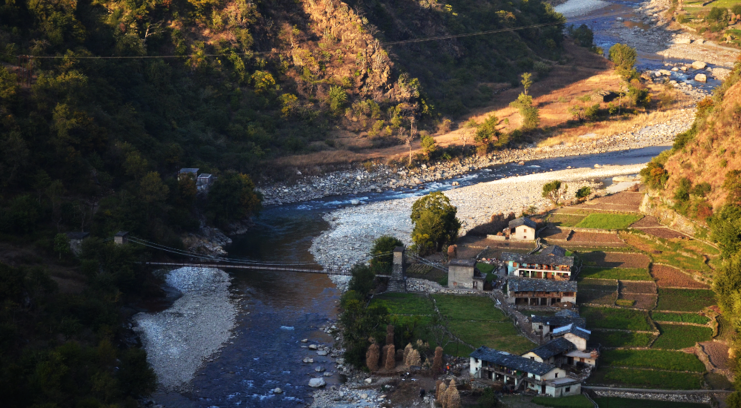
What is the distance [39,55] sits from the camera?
57.1 metres

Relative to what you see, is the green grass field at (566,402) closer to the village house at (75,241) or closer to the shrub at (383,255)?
the shrub at (383,255)

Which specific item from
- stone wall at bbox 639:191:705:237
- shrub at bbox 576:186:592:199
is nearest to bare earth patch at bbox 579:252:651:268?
stone wall at bbox 639:191:705:237

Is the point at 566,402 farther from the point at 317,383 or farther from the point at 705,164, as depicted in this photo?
the point at 705,164

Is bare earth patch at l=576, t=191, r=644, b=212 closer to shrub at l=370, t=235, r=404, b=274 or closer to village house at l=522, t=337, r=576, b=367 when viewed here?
shrub at l=370, t=235, r=404, b=274

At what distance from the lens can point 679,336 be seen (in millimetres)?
35188

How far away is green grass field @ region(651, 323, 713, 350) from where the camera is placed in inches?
1350

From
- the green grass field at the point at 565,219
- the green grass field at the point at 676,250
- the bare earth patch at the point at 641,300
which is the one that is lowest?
the bare earth patch at the point at 641,300

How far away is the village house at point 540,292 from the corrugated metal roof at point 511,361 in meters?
7.54

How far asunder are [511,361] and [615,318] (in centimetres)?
866

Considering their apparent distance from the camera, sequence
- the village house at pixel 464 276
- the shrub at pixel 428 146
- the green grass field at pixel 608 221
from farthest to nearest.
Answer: the shrub at pixel 428 146 < the green grass field at pixel 608 221 < the village house at pixel 464 276

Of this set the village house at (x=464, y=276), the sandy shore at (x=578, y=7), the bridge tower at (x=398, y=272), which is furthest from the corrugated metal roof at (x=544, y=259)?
the sandy shore at (x=578, y=7)

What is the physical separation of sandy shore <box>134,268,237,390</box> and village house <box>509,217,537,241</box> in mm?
20459

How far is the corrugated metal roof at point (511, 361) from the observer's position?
30812 millimetres

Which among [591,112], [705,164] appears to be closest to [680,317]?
[705,164]
